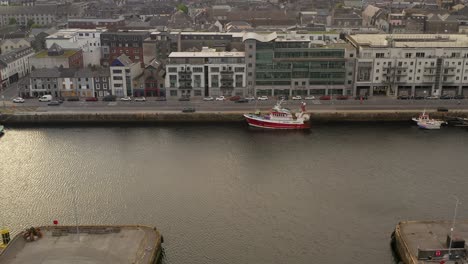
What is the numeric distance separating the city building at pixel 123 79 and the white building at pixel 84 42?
1406 cm

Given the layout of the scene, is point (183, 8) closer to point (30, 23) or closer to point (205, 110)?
point (30, 23)

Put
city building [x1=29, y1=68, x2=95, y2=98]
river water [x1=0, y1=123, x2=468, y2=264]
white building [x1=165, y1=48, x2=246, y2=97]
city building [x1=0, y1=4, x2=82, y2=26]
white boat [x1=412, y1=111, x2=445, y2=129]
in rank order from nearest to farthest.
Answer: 1. river water [x1=0, y1=123, x2=468, y2=264]
2. white boat [x1=412, y1=111, x2=445, y2=129]
3. white building [x1=165, y1=48, x2=246, y2=97]
4. city building [x1=29, y1=68, x2=95, y2=98]
5. city building [x1=0, y1=4, x2=82, y2=26]

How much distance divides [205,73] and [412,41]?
2730 cm

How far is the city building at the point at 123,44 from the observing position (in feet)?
245

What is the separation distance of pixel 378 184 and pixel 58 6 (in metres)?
100

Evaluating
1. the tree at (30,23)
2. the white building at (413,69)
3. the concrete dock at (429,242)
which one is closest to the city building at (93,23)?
the tree at (30,23)

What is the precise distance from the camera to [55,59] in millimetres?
70562

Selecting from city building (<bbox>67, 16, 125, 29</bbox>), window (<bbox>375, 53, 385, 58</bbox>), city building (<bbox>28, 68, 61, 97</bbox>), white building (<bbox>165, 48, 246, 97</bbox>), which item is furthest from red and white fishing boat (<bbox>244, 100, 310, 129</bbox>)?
city building (<bbox>67, 16, 125, 29</bbox>)

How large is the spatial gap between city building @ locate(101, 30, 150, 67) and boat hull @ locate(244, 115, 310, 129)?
83.3ft

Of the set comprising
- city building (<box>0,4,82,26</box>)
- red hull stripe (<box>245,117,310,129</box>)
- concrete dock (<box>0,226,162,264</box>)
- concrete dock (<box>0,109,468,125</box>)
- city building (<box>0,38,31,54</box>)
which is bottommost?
concrete dock (<box>0,226,162,264</box>)

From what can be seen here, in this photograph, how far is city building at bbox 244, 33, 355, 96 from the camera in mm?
62094

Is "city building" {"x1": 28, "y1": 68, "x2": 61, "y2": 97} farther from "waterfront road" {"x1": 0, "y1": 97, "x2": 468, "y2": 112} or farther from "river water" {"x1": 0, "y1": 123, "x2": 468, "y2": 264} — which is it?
"river water" {"x1": 0, "y1": 123, "x2": 468, "y2": 264}

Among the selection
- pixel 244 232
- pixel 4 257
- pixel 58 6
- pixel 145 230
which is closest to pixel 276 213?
pixel 244 232

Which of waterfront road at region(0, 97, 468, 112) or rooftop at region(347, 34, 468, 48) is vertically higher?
rooftop at region(347, 34, 468, 48)
